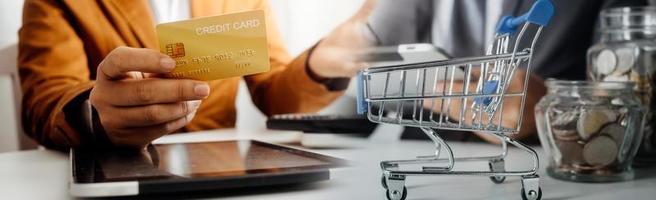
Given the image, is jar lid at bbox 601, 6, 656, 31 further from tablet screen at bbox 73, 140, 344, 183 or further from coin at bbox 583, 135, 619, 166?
tablet screen at bbox 73, 140, 344, 183

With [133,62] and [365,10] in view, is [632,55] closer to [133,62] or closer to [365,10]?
[365,10]

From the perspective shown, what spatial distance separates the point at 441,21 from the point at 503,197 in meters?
0.39

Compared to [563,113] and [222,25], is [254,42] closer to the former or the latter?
[222,25]

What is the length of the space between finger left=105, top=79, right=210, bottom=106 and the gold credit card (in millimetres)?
35

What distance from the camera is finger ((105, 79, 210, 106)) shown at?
667 millimetres

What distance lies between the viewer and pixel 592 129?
714mm

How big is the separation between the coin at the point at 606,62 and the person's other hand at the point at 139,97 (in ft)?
1.53

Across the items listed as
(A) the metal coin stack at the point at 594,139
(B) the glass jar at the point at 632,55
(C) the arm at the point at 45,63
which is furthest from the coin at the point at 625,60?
(C) the arm at the point at 45,63

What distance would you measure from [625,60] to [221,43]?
47 cm

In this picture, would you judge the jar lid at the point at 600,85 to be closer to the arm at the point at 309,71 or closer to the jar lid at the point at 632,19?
the jar lid at the point at 632,19

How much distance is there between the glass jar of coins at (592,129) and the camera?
0.71 meters

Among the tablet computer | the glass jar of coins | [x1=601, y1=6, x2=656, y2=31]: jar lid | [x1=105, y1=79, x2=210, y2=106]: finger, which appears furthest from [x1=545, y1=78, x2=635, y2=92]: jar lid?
[x1=105, y1=79, x2=210, y2=106]: finger

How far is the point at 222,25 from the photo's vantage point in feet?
2.00

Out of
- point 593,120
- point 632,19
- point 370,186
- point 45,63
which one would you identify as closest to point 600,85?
point 593,120
